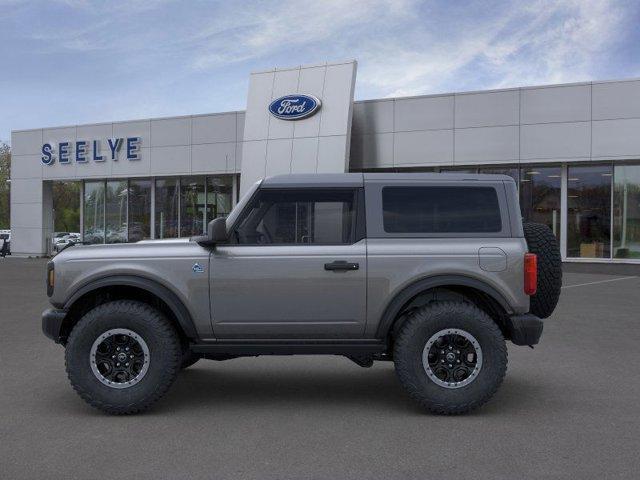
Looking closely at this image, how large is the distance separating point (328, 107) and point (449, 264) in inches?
760

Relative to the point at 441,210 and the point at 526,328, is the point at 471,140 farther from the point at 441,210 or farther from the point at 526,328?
the point at 526,328

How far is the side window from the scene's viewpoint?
226 inches

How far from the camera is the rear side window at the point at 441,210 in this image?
5.76 metres

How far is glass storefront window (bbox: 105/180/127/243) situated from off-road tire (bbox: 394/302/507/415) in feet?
92.4

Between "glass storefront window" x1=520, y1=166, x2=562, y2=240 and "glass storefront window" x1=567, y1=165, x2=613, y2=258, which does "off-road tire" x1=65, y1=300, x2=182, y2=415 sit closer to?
"glass storefront window" x1=520, y1=166, x2=562, y2=240

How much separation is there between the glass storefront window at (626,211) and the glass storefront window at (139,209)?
18.9 metres

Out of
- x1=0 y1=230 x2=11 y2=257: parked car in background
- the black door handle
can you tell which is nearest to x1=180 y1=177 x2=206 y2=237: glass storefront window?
x1=0 y1=230 x2=11 y2=257: parked car in background

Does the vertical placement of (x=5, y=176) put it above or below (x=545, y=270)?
above

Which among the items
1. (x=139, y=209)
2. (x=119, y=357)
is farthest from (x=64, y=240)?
(x=119, y=357)

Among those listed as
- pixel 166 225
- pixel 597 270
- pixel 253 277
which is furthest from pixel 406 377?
pixel 166 225

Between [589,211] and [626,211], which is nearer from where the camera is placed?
[626,211]

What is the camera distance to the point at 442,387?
5.54 m

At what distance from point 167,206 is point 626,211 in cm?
1833

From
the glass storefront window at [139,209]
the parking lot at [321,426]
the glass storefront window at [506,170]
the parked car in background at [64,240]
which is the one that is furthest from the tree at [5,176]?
the parking lot at [321,426]
